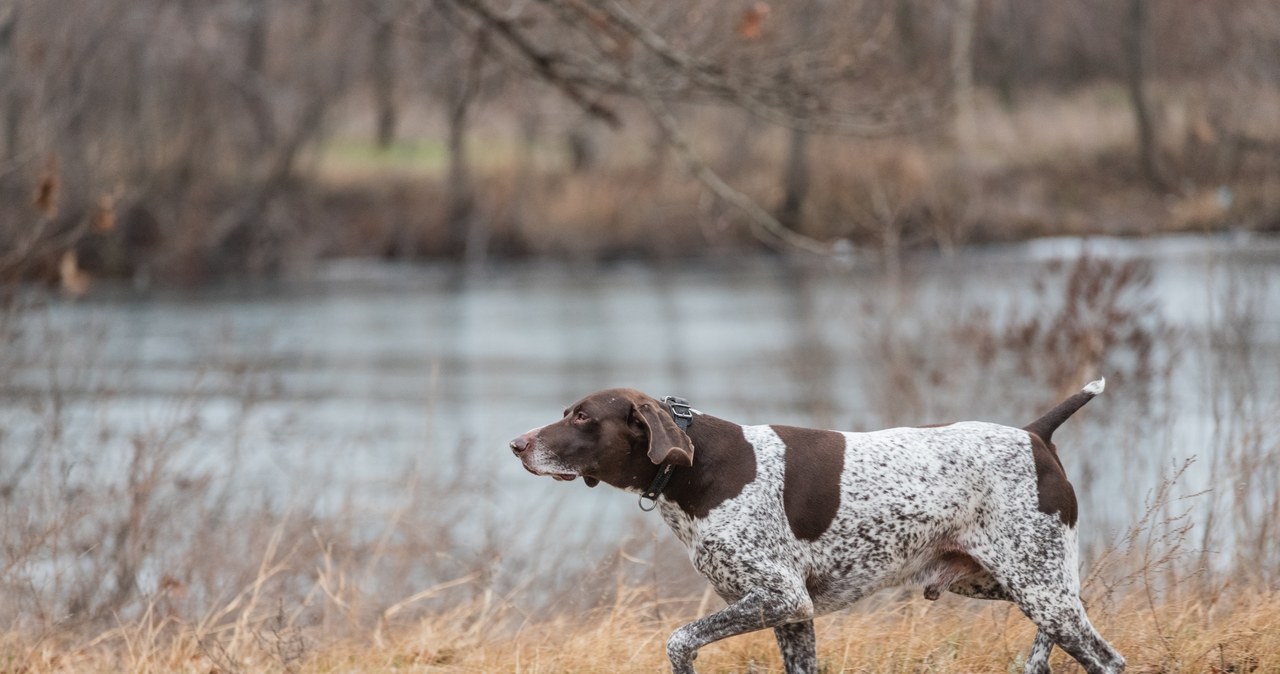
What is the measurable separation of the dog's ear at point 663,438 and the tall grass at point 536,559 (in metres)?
1.32

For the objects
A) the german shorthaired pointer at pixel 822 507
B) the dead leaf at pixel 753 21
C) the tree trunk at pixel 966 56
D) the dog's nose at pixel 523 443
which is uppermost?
the tree trunk at pixel 966 56

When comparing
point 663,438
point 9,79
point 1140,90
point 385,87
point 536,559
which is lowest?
point 536,559

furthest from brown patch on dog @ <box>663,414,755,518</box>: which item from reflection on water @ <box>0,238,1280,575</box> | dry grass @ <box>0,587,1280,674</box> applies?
reflection on water @ <box>0,238,1280,575</box>

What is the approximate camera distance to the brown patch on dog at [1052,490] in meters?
4.49

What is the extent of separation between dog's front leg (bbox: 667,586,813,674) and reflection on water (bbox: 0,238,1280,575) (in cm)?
327

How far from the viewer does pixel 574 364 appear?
66.5ft

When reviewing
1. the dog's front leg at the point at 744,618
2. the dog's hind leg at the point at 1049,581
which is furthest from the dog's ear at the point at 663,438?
the dog's hind leg at the point at 1049,581

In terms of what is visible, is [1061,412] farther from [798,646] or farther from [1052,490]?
[798,646]

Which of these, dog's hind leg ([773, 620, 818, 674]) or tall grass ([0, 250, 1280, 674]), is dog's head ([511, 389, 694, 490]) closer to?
dog's hind leg ([773, 620, 818, 674])

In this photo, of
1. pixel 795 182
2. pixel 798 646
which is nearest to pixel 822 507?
pixel 798 646

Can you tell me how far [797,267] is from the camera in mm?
28406

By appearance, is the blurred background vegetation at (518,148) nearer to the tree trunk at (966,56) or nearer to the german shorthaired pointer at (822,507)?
the tree trunk at (966,56)

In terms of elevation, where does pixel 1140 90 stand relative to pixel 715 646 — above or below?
above

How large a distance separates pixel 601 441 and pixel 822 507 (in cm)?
71
